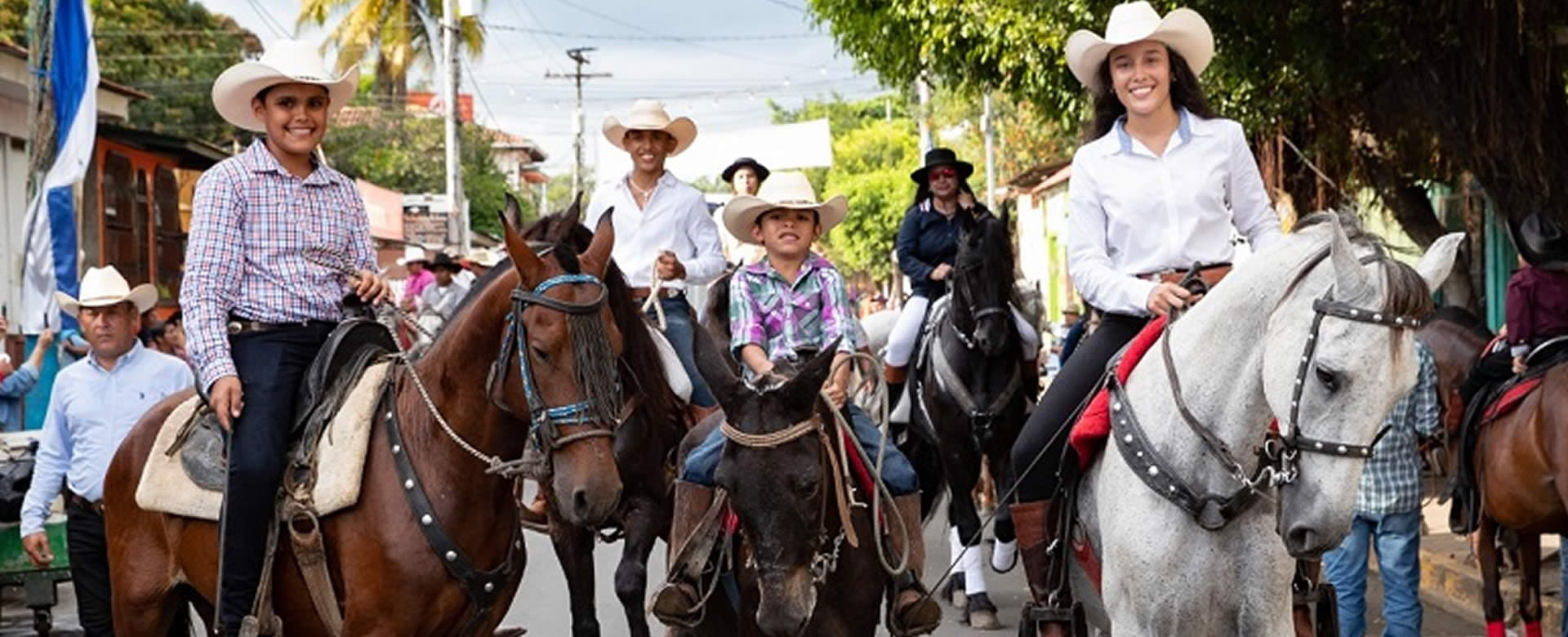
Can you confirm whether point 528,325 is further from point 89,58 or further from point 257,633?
point 89,58

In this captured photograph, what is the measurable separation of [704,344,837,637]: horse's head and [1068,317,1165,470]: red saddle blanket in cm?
84

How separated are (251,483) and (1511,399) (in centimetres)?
679

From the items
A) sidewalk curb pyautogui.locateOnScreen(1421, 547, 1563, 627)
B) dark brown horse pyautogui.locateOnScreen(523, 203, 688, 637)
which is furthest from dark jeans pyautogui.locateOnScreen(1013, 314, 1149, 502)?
sidewalk curb pyautogui.locateOnScreen(1421, 547, 1563, 627)

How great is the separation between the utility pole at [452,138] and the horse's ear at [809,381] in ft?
102

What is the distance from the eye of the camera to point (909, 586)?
686 centimetres

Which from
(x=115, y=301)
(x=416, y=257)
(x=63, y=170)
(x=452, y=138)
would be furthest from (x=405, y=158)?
(x=115, y=301)

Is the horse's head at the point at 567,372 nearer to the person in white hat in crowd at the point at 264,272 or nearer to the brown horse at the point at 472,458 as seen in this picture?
the brown horse at the point at 472,458

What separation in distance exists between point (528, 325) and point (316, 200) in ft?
3.98

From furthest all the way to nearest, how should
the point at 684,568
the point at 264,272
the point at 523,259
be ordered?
the point at 684,568 → the point at 264,272 → the point at 523,259

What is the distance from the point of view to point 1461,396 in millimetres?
11047

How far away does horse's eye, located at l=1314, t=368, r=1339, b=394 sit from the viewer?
4895mm

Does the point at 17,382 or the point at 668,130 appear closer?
the point at 668,130

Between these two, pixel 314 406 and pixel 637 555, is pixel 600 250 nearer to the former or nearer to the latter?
pixel 314 406

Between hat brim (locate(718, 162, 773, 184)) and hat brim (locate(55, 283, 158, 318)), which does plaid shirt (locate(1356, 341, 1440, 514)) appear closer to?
hat brim (locate(718, 162, 773, 184))
